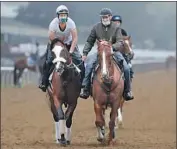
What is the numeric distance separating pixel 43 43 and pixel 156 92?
83.4 feet

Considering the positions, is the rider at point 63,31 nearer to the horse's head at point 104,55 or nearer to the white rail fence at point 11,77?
the horse's head at point 104,55

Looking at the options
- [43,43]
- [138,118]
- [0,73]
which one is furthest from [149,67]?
[138,118]

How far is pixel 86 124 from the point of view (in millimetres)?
19172

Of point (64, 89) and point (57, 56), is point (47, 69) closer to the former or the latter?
point (64, 89)

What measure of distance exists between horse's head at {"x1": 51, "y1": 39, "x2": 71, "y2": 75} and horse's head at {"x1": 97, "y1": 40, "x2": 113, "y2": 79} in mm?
663

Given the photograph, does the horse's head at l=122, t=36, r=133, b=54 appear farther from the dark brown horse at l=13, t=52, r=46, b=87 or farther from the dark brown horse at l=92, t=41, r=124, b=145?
the dark brown horse at l=13, t=52, r=46, b=87

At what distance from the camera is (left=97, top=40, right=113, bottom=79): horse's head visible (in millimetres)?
12703

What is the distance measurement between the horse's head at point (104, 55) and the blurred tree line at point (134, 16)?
20895 millimetres

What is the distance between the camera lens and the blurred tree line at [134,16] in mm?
48500

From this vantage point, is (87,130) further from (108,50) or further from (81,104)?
(81,104)

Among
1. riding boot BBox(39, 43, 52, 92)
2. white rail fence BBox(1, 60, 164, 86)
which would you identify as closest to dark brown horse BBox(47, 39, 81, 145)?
riding boot BBox(39, 43, 52, 92)

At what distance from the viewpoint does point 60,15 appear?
530 inches

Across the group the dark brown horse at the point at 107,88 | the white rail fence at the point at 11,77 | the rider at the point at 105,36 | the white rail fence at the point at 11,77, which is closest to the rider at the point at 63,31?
the rider at the point at 105,36

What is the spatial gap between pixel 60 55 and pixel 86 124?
6.48 metres
